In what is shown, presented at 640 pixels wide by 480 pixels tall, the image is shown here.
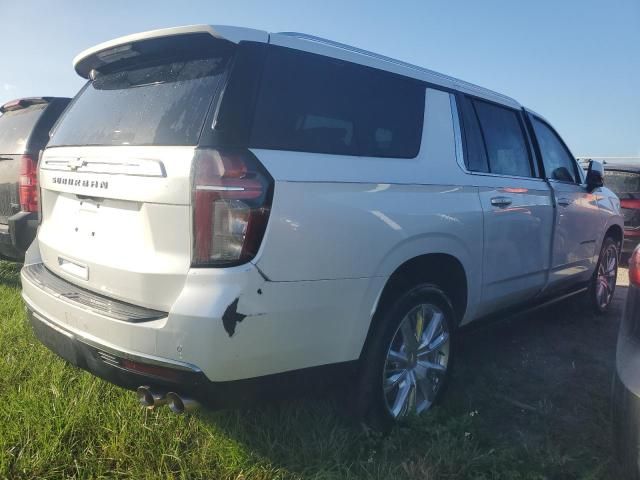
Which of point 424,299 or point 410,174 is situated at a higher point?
point 410,174

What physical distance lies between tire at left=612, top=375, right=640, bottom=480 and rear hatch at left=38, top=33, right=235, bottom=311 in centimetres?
171

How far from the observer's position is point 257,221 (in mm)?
2012

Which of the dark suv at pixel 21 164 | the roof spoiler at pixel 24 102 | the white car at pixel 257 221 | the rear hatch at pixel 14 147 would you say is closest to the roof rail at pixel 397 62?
the white car at pixel 257 221

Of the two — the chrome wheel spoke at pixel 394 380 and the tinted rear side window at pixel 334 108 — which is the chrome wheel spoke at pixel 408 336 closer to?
the chrome wheel spoke at pixel 394 380

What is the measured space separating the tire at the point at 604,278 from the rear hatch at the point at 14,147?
515 cm

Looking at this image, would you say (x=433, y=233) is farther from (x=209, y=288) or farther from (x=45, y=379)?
(x=45, y=379)

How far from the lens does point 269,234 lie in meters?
2.03

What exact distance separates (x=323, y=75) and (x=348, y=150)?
0.35 metres

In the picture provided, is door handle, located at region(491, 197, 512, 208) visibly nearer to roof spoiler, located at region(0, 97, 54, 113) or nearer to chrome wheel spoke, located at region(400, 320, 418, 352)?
chrome wheel spoke, located at region(400, 320, 418, 352)

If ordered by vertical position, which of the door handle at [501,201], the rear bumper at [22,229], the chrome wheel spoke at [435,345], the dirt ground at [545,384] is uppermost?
the door handle at [501,201]

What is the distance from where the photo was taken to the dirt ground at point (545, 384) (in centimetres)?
279

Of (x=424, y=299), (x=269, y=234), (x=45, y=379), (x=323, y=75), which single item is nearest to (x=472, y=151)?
(x=424, y=299)

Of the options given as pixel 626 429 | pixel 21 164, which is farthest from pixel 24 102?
pixel 626 429

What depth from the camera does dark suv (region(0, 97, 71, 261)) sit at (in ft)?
13.7
